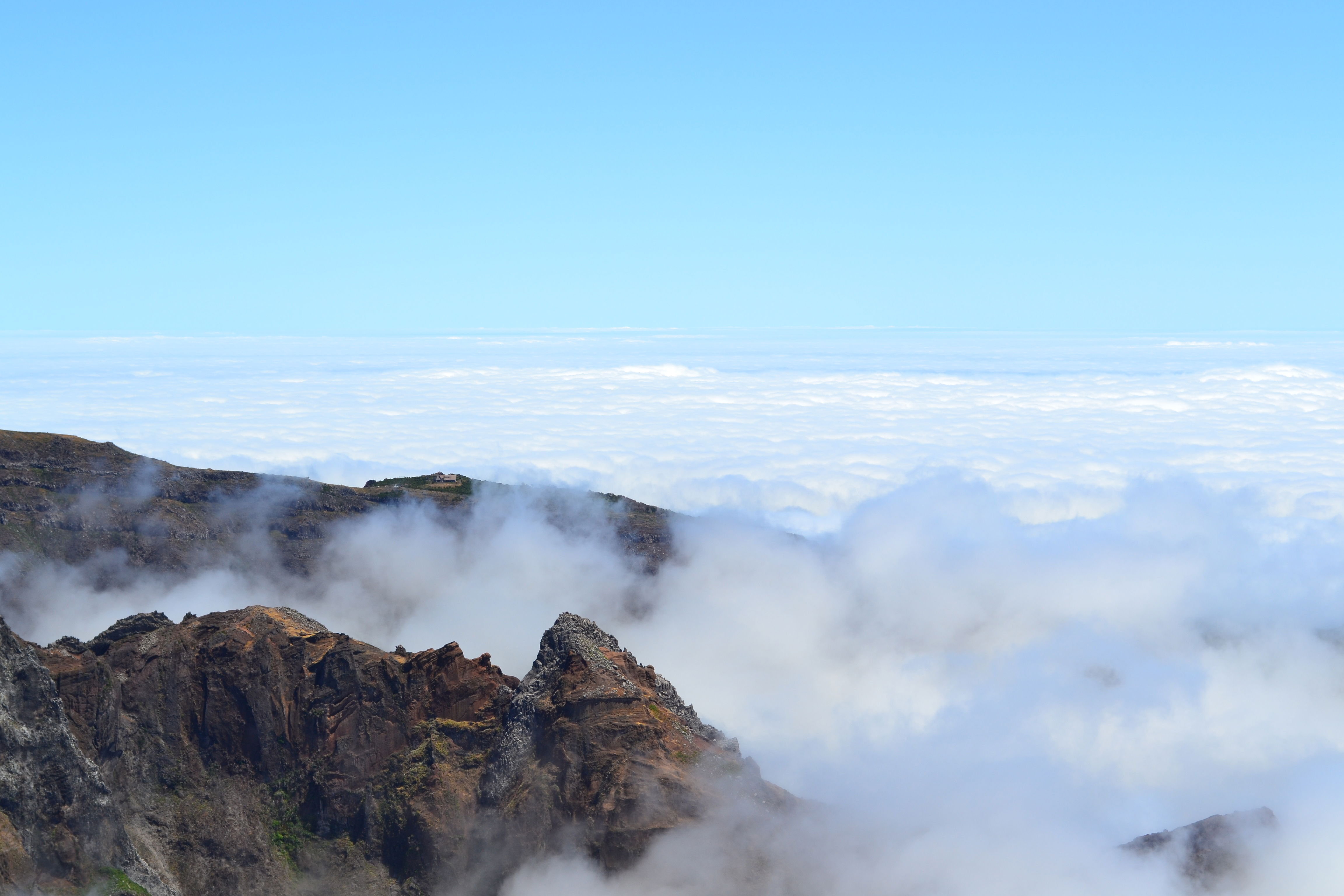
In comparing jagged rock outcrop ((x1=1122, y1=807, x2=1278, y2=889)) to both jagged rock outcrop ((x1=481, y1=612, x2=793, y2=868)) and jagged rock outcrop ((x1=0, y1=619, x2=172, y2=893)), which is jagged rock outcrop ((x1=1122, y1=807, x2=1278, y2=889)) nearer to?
jagged rock outcrop ((x1=481, y1=612, x2=793, y2=868))

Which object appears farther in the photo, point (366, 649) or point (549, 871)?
point (366, 649)

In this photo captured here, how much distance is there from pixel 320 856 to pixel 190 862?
31.2 ft

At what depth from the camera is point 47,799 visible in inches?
3179

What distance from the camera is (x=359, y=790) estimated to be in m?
101

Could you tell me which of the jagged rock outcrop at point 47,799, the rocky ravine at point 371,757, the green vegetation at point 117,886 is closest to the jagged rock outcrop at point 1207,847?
the rocky ravine at point 371,757

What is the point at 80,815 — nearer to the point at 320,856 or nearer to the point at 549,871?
the point at 320,856

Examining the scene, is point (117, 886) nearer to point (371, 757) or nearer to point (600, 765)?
point (371, 757)

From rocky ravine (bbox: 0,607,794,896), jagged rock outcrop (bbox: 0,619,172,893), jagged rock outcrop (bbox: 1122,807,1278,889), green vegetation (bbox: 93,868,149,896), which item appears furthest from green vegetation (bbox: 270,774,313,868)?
jagged rock outcrop (bbox: 1122,807,1278,889)

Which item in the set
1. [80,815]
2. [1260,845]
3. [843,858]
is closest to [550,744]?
[843,858]

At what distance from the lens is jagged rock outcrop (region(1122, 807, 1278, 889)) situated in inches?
4055

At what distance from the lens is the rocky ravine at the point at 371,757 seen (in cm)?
9581

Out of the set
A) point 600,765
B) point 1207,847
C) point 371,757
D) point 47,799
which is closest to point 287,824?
point 371,757

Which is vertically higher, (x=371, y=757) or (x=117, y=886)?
(x=371, y=757)

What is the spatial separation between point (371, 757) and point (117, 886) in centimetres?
2403
